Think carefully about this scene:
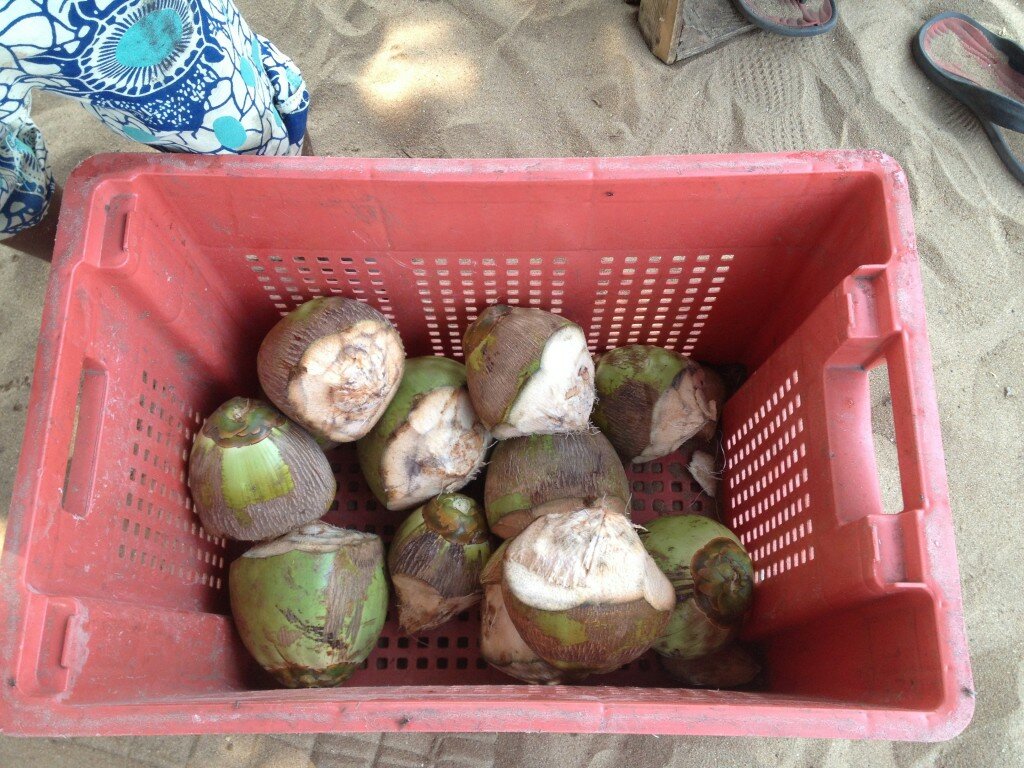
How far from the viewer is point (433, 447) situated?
1547mm

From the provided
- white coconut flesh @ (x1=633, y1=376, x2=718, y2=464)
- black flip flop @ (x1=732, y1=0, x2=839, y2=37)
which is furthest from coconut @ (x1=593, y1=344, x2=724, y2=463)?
black flip flop @ (x1=732, y1=0, x2=839, y2=37)

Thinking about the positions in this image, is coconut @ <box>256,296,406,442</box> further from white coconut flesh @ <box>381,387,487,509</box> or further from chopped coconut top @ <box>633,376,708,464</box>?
chopped coconut top @ <box>633,376,708,464</box>

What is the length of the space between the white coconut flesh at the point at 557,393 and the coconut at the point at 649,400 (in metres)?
0.17

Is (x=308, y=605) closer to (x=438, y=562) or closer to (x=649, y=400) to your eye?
(x=438, y=562)

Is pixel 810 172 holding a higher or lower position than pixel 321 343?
higher

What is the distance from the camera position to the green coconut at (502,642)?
1400mm

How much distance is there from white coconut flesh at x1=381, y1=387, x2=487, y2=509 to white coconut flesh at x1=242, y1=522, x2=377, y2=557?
12cm

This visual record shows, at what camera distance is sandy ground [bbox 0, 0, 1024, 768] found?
211cm

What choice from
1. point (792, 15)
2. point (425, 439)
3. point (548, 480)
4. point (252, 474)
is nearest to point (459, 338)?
point (425, 439)

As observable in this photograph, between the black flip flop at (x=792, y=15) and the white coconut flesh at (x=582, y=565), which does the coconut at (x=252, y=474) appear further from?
the black flip flop at (x=792, y=15)

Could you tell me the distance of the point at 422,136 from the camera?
7.99 feet

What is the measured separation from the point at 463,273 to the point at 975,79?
222 cm

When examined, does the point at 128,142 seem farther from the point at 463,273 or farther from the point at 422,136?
the point at 463,273

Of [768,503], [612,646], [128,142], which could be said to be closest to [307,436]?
[612,646]
